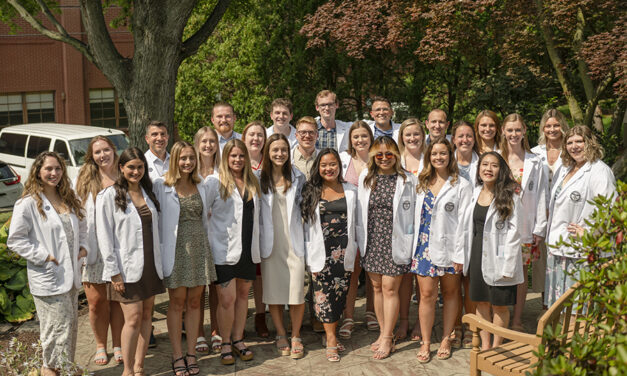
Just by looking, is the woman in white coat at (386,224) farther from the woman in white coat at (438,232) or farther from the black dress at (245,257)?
the black dress at (245,257)

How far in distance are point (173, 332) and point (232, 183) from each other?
1.39 meters

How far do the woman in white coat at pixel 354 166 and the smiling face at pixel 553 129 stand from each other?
1774 millimetres

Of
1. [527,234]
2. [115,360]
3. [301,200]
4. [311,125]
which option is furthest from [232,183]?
[527,234]

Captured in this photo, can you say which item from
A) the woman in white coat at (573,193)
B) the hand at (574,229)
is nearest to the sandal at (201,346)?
the woman in white coat at (573,193)

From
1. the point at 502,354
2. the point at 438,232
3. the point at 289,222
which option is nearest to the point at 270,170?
the point at 289,222

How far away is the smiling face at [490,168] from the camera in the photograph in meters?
5.89

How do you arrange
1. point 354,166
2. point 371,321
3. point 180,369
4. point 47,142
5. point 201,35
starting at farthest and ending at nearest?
1. point 47,142
2. point 201,35
3. point 371,321
4. point 354,166
5. point 180,369

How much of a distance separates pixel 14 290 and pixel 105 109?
18976mm

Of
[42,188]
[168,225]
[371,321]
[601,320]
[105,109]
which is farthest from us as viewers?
[105,109]

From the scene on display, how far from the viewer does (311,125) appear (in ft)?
22.5

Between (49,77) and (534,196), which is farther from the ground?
(49,77)

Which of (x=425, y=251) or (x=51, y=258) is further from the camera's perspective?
(x=425, y=251)

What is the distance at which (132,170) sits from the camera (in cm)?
555

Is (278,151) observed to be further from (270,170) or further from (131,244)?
(131,244)
